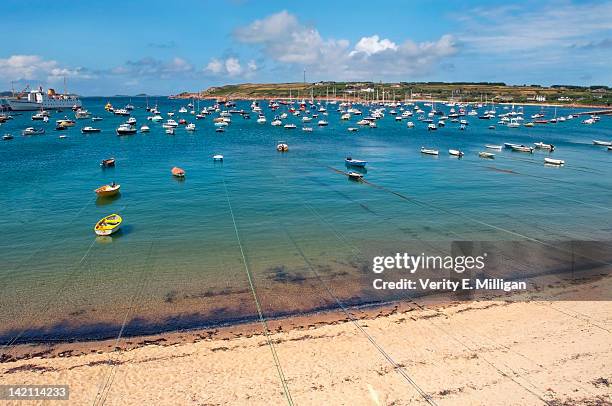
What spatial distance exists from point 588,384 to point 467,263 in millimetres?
17052

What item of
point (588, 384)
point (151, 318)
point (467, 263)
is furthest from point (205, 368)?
point (467, 263)

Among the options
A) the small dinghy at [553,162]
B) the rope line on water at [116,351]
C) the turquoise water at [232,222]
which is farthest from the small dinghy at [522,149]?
the rope line on water at [116,351]

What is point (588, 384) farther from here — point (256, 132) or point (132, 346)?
point (256, 132)

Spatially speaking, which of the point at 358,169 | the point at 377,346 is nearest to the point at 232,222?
the point at 377,346

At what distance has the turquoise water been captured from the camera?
2862 cm

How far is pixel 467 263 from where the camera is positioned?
36.4m

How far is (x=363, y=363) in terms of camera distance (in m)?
21.6

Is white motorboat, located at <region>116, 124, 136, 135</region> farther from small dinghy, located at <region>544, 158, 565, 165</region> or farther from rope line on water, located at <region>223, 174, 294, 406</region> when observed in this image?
small dinghy, located at <region>544, 158, 565, 165</region>

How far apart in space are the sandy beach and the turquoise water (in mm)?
3008

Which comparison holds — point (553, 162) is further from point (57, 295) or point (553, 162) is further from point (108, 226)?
point (57, 295)

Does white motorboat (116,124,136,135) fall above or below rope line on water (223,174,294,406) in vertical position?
above

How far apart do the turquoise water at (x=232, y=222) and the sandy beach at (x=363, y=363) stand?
3008mm

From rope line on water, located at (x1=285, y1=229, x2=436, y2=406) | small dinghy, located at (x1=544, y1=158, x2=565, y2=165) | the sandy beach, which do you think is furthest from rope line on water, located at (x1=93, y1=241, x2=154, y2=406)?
small dinghy, located at (x1=544, y1=158, x2=565, y2=165)

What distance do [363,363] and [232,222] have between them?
26619 mm
